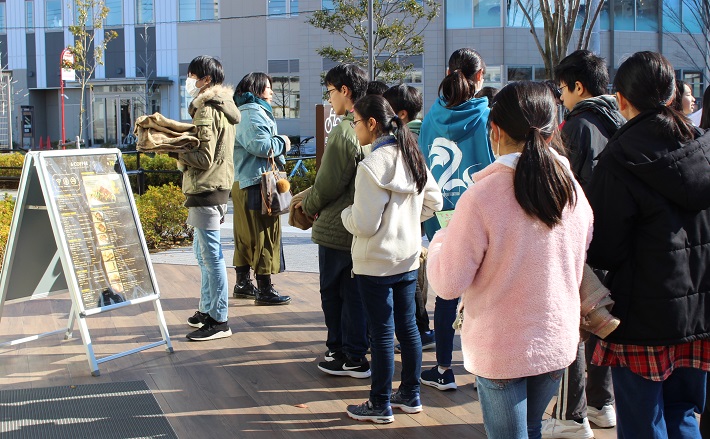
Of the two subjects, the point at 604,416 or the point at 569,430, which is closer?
the point at 569,430

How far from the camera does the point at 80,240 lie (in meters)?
5.36

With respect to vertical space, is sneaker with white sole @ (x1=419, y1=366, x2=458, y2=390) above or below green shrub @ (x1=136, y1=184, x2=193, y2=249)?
below

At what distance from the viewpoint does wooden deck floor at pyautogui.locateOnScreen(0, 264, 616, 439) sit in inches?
171

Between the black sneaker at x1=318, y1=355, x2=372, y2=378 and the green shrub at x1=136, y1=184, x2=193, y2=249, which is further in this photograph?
the green shrub at x1=136, y1=184, x2=193, y2=249

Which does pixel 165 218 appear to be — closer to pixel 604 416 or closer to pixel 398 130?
pixel 398 130

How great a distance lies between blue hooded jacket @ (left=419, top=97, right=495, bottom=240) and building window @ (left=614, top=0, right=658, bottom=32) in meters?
29.6

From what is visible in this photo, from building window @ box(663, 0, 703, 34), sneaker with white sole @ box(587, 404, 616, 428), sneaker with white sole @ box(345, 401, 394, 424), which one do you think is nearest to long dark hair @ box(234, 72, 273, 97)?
sneaker with white sole @ box(345, 401, 394, 424)

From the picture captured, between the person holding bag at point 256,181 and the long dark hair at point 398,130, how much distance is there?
2579mm

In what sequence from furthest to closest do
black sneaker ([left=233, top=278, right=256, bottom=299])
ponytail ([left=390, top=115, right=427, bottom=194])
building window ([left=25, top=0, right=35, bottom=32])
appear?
building window ([left=25, top=0, right=35, bottom=32])
black sneaker ([left=233, top=278, right=256, bottom=299])
ponytail ([left=390, top=115, right=427, bottom=194])

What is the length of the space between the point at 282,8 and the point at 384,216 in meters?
32.7

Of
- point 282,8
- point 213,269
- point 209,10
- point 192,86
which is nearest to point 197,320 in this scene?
point 213,269

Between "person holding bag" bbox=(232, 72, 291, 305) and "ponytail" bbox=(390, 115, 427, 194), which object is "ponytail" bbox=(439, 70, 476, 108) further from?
"person holding bag" bbox=(232, 72, 291, 305)

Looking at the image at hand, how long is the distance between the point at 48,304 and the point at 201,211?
2.39 m

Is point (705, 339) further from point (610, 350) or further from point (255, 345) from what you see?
point (255, 345)
